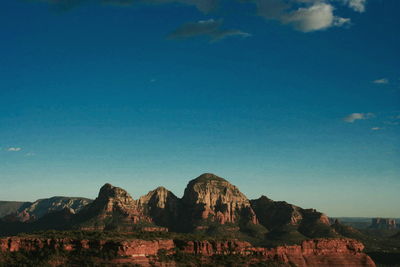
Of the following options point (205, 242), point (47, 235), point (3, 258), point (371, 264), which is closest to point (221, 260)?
point (205, 242)

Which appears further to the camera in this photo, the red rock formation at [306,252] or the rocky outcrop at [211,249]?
the red rock formation at [306,252]

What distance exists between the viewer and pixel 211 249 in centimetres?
15512

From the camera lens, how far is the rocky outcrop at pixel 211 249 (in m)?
135

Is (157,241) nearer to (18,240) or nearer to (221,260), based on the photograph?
(221,260)

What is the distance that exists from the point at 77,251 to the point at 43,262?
10.1 m

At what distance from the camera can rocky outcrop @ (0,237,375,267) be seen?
13488cm

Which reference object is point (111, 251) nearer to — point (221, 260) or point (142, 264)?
point (142, 264)

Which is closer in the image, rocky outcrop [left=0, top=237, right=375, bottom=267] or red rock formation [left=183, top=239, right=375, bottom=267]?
rocky outcrop [left=0, top=237, right=375, bottom=267]

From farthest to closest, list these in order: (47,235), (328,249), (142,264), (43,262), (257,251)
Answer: (328,249), (257,251), (47,235), (142,264), (43,262)

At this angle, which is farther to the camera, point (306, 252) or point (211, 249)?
point (306, 252)

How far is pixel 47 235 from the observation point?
147500mm

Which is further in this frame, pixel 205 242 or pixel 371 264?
pixel 371 264

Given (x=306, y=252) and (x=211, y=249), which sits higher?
(x=211, y=249)

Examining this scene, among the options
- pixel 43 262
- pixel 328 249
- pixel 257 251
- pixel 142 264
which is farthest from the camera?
pixel 328 249
